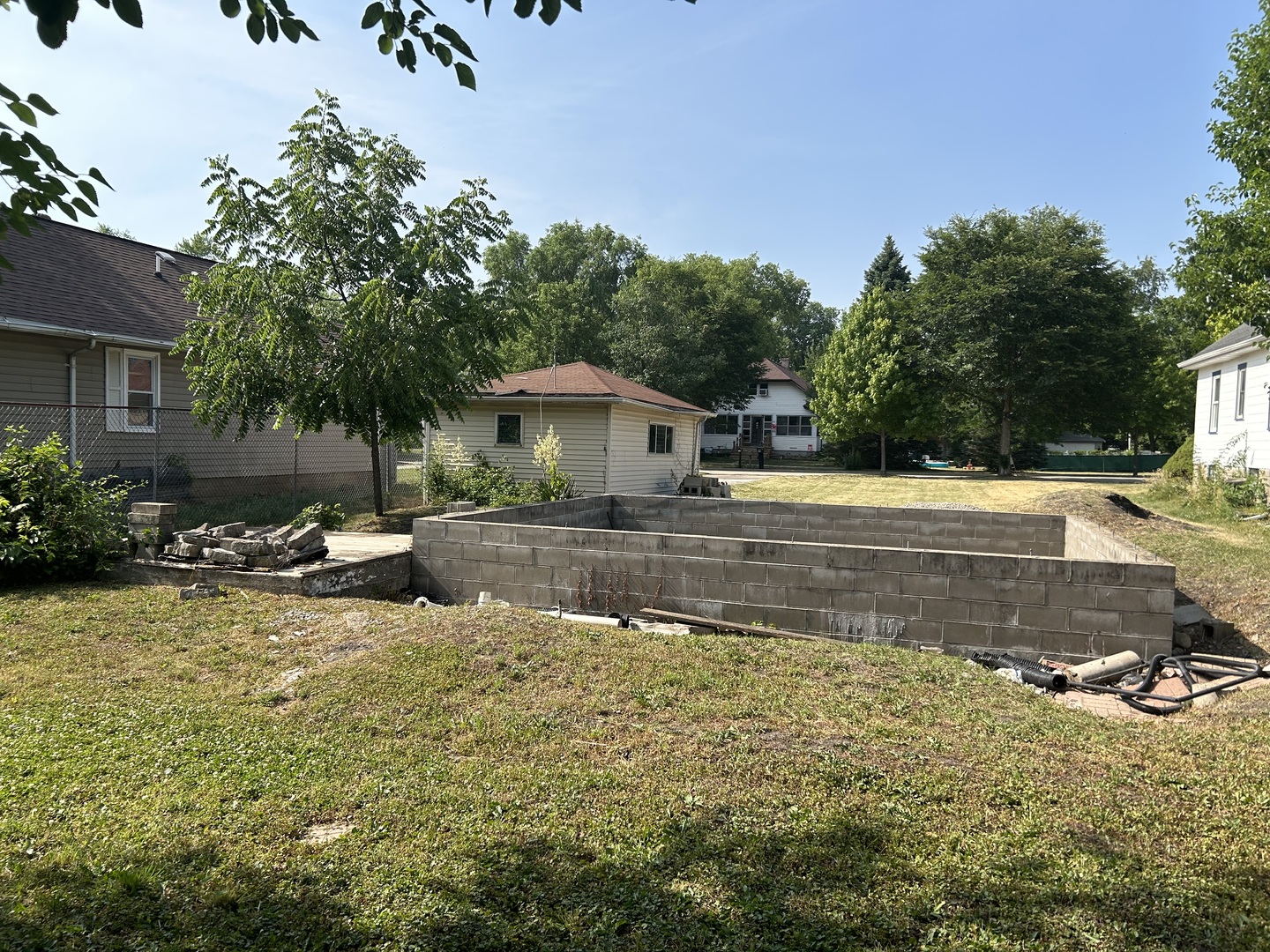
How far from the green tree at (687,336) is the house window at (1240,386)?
2514 centimetres

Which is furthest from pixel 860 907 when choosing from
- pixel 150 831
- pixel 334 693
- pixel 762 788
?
pixel 334 693

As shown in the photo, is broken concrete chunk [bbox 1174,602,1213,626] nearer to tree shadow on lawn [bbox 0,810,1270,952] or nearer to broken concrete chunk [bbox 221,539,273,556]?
tree shadow on lawn [bbox 0,810,1270,952]

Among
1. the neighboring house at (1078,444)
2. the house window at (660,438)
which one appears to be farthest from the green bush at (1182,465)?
the neighboring house at (1078,444)

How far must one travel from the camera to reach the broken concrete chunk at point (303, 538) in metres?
8.77

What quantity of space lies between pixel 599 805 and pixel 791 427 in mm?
49212

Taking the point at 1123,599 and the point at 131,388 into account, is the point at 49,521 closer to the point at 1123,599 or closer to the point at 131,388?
the point at 131,388

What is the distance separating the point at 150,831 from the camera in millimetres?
3312

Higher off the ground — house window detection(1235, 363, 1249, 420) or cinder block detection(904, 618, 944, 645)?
house window detection(1235, 363, 1249, 420)

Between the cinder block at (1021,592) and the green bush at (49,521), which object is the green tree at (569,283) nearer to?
the green bush at (49,521)

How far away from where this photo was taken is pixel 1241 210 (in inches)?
543

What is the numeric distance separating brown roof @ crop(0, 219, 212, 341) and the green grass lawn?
9.77m

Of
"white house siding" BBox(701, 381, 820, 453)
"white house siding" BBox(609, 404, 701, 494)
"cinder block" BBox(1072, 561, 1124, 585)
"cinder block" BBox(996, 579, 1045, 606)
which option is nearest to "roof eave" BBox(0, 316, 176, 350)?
"white house siding" BBox(609, 404, 701, 494)

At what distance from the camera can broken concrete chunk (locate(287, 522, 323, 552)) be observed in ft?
28.8

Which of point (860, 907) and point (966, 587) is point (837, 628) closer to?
point (966, 587)
